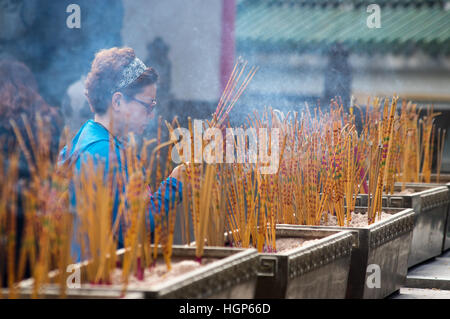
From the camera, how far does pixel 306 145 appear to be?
2854 millimetres

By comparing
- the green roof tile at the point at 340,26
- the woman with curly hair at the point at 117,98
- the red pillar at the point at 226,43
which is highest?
the green roof tile at the point at 340,26

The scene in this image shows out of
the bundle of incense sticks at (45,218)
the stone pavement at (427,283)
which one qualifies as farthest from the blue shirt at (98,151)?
the stone pavement at (427,283)

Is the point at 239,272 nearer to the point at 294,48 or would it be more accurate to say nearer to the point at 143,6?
the point at 143,6

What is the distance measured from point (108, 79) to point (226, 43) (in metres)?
3.46

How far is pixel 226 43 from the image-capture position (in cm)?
587

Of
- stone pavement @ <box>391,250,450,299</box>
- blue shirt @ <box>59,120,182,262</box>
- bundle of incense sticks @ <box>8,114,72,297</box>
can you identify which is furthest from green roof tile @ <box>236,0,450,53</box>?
bundle of incense sticks @ <box>8,114,72,297</box>

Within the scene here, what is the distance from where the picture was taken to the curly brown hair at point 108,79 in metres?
2.47

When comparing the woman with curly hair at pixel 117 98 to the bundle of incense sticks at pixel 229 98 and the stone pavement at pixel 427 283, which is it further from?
the stone pavement at pixel 427 283

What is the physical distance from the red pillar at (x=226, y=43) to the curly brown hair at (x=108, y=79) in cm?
266

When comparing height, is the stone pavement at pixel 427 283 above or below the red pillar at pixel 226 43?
below

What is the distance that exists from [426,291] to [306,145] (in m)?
0.95

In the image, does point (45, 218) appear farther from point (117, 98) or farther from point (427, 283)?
point (427, 283)

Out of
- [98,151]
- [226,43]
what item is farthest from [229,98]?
[226,43]
